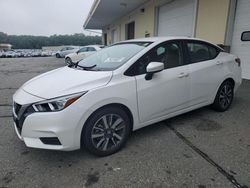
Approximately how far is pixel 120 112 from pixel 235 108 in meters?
2.95

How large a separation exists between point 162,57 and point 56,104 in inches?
68.8

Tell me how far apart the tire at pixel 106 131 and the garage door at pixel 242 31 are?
225 inches

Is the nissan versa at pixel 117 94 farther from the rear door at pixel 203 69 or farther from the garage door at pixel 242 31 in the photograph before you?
the garage door at pixel 242 31

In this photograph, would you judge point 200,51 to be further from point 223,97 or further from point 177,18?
point 177,18

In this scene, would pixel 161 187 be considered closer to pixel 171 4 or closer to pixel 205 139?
Result: pixel 205 139

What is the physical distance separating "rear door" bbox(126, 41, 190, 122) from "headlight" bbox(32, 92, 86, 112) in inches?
35.6

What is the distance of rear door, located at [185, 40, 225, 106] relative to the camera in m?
3.20

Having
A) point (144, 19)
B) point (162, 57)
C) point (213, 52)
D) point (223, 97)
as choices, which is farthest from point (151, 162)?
point (144, 19)

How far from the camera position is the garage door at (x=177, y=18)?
805 centimetres

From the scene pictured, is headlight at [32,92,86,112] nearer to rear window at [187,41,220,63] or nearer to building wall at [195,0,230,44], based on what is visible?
rear window at [187,41,220,63]

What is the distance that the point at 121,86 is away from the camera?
241 centimetres

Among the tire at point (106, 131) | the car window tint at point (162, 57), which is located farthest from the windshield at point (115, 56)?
the tire at point (106, 131)

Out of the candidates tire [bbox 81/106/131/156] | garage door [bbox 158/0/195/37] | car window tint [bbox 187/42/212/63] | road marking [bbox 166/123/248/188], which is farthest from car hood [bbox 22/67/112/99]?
garage door [bbox 158/0/195/37]

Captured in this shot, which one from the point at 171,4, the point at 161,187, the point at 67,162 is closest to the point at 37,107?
the point at 67,162
